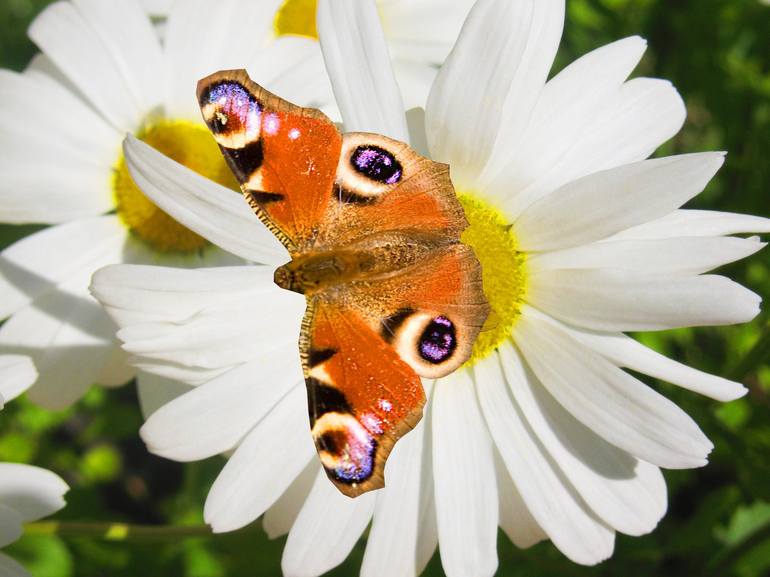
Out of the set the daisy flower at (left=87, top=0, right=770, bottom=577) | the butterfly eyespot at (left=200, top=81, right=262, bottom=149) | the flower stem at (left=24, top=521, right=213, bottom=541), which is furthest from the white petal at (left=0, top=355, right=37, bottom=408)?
the butterfly eyespot at (left=200, top=81, right=262, bottom=149)

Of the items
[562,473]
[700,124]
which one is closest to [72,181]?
[562,473]

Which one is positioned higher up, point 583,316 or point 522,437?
point 583,316

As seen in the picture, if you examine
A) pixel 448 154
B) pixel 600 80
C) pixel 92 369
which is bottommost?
pixel 92 369

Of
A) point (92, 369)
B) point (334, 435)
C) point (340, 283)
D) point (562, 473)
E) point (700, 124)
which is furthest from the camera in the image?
point (700, 124)

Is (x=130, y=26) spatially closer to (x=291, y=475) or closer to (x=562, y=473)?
(x=291, y=475)

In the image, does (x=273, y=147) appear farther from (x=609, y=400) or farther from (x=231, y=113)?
(x=609, y=400)

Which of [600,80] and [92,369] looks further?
[92,369]

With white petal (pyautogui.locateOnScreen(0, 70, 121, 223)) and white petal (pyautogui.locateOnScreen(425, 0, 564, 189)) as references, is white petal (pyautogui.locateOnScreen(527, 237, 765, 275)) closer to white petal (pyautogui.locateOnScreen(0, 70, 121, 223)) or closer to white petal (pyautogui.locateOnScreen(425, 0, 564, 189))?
white petal (pyautogui.locateOnScreen(425, 0, 564, 189))

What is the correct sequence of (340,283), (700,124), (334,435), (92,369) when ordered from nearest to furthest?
(334,435) → (340,283) → (92,369) → (700,124)

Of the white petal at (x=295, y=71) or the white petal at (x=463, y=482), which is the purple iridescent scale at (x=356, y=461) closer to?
the white petal at (x=463, y=482)
